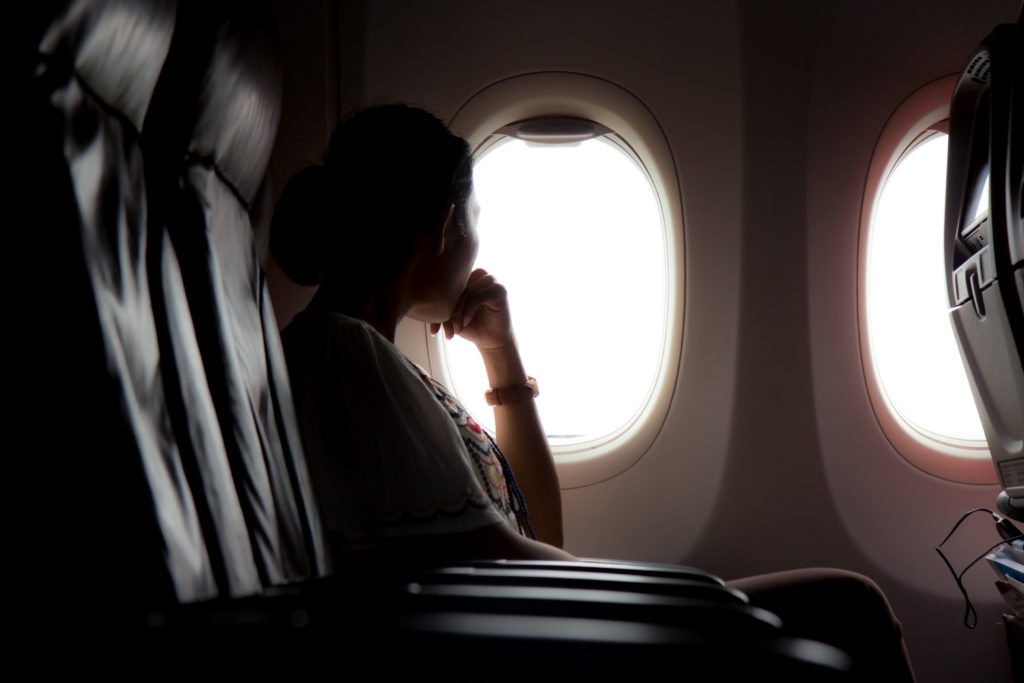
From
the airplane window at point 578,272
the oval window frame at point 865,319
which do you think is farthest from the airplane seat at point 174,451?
the oval window frame at point 865,319

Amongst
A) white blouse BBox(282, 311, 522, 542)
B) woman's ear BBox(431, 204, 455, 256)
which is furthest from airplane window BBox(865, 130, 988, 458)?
white blouse BBox(282, 311, 522, 542)

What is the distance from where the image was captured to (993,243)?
1179 mm

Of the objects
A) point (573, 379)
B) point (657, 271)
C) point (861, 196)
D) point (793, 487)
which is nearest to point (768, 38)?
point (861, 196)

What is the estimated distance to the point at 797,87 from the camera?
177 centimetres

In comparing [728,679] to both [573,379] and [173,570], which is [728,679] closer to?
[173,570]

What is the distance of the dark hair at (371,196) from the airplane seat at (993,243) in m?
0.82

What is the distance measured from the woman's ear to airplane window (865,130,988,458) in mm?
1106

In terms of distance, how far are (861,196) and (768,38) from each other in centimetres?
42

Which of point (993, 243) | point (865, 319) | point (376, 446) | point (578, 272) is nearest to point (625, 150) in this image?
point (578, 272)

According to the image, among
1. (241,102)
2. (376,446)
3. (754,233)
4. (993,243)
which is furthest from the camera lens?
(754,233)

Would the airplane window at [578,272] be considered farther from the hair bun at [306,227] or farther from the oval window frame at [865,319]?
the hair bun at [306,227]

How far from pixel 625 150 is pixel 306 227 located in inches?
36.4

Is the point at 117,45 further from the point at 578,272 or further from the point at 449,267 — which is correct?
the point at 578,272

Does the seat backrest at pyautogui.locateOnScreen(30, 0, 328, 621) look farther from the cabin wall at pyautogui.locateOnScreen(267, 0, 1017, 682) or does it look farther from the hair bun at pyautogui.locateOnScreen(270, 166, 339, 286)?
the cabin wall at pyautogui.locateOnScreen(267, 0, 1017, 682)
